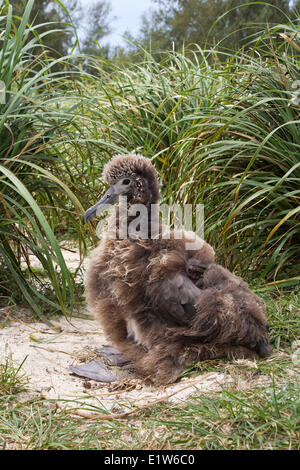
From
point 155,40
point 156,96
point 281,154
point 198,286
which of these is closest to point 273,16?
point 155,40

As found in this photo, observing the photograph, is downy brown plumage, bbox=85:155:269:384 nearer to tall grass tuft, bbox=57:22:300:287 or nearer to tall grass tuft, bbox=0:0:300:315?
tall grass tuft, bbox=0:0:300:315

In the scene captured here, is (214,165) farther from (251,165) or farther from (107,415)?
(107,415)

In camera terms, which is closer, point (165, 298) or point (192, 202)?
point (165, 298)

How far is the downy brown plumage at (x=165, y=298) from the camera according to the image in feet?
9.37

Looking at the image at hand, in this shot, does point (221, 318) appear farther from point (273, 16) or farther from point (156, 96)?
point (273, 16)

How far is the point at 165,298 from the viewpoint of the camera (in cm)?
284

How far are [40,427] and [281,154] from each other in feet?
8.85

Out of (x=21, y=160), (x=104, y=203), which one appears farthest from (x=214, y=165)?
(x=21, y=160)

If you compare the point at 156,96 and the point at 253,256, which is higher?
the point at 156,96

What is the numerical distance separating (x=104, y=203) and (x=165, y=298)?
692 mm

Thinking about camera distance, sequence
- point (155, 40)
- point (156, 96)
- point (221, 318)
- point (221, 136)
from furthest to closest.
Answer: point (155, 40) → point (156, 96) → point (221, 136) → point (221, 318)

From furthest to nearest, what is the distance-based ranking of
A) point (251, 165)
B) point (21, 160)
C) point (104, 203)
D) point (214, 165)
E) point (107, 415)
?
point (214, 165)
point (251, 165)
point (21, 160)
point (104, 203)
point (107, 415)

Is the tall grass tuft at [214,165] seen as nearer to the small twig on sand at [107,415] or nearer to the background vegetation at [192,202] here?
A: the background vegetation at [192,202]
